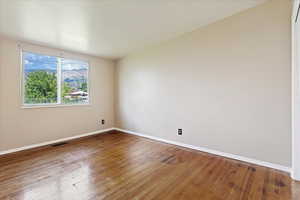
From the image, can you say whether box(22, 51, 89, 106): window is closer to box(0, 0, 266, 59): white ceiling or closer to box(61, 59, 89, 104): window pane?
box(61, 59, 89, 104): window pane

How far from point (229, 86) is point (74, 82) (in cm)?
358

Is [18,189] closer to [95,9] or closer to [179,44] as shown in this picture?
[95,9]

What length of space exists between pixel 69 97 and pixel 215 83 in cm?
339

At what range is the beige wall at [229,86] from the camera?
224cm

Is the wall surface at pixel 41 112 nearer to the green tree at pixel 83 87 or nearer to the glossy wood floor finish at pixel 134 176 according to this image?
the green tree at pixel 83 87

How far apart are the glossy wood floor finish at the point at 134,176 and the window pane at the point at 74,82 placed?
1.32m

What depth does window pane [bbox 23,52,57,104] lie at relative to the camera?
10.1 feet

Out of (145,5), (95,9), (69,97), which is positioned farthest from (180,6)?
(69,97)

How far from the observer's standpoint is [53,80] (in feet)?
11.4

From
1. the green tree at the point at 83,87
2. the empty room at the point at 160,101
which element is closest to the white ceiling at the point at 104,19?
the empty room at the point at 160,101

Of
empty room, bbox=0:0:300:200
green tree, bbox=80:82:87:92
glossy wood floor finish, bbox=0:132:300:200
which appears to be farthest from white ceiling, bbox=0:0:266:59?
glossy wood floor finish, bbox=0:132:300:200

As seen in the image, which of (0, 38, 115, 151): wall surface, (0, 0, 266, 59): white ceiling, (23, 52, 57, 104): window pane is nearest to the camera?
(0, 0, 266, 59): white ceiling

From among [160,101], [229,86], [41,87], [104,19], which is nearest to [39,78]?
[41,87]

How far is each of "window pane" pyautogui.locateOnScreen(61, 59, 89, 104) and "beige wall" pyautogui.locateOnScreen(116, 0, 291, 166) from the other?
1664 mm
